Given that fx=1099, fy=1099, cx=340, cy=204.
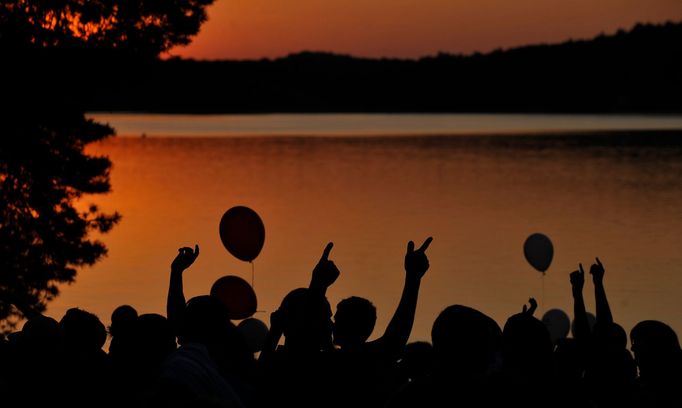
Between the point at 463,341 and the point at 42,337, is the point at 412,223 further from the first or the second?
the point at 463,341

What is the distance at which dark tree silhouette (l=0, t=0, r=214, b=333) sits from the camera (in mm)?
14164

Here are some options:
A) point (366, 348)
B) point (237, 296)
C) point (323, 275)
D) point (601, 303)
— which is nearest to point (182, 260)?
point (323, 275)

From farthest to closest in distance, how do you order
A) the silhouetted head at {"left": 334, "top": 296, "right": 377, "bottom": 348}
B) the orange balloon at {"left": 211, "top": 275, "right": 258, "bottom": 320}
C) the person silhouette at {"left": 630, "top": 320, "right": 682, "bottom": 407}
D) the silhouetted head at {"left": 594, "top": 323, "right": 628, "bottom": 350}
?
the orange balloon at {"left": 211, "top": 275, "right": 258, "bottom": 320} < the silhouetted head at {"left": 594, "top": 323, "right": 628, "bottom": 350} < the silhouetted head at {"left": 334, "top": 296, "right": 377, "bottom": 348} < the person silhouette at {"left": 630, "top": 320, "right": 682, "bottom": 407}

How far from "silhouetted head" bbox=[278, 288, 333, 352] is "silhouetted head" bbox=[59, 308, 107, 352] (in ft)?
2.66

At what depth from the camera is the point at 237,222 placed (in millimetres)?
9023

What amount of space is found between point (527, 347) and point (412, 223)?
83.6ft

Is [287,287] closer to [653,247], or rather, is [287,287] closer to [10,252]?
[10,252]

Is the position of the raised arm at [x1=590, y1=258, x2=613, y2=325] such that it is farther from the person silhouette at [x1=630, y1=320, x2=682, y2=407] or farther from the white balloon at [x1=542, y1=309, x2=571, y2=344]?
the white balloon at [x1=542, y1=309, x2=571, y2=344]

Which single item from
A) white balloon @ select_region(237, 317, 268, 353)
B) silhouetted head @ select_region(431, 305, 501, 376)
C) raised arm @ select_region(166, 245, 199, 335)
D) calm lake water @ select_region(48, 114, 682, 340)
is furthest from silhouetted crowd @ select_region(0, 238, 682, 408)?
calm lake water @ select_region(48, 114, 682, 340)

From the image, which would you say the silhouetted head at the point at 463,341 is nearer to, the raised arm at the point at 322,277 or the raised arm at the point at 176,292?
the raised arm at the point at 322,277

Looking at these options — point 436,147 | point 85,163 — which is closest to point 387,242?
point 85,163

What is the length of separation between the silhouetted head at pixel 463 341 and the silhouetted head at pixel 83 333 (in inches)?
71.4

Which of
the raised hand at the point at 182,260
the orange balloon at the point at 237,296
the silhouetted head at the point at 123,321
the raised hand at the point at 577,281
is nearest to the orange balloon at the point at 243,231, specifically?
the orange balloon at the point at 237,296

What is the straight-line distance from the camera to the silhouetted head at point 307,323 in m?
3.73
